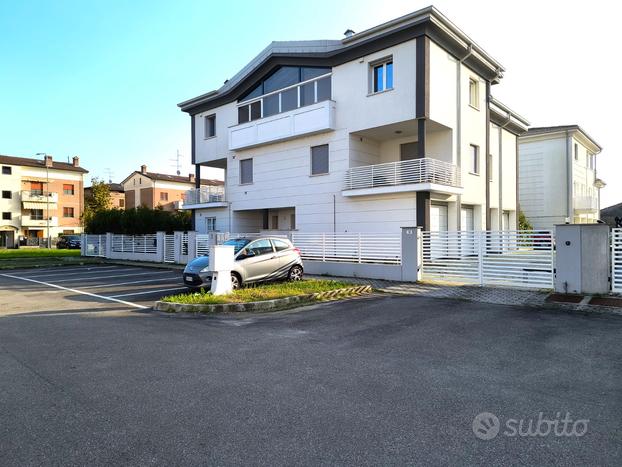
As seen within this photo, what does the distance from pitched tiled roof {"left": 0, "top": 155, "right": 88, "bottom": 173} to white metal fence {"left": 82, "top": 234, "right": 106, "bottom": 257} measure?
3543 cm

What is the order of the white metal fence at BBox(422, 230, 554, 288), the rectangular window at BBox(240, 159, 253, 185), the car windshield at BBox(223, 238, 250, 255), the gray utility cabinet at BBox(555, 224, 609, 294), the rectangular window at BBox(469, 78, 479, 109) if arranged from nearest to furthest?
the gray utility cabinet at BBox(555, 224, 609, 294) → the white metal fence at BBox(422, 230, 554, 288) → the car windshield at BBox(223, 238, 250, 255) → the rectangular window at BBox(469, 78, 479, 109) → the rectangular window at BBox(240, 159, 253, 185)

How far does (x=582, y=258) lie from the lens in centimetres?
1030

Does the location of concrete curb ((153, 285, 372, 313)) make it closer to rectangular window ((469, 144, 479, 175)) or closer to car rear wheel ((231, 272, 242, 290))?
car rear wheel ((231, 272, 242, 290))

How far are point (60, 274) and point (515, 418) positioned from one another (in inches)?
779

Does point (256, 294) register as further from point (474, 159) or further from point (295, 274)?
point (474, 159)

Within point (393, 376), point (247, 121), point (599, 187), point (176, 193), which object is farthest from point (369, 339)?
point (176, 193)

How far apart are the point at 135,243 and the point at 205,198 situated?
17.0 ft

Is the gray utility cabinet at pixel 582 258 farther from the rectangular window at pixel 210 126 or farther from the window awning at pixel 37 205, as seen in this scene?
the window awning at pixel 37 205

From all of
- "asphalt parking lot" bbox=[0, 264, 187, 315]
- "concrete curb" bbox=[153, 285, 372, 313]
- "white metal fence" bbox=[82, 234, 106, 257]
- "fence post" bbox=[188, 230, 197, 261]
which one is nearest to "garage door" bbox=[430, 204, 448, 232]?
"concrete curb" bbox=[153, 285, 372, 313]

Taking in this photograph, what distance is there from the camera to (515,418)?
3711 mm

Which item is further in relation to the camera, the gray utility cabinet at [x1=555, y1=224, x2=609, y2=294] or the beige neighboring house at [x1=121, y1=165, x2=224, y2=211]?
the beige neighboring house at [x1=121, y1=165, x2=224, y2=211]

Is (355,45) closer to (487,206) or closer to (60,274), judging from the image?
(487,206)

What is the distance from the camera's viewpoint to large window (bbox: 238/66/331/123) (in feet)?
71.5

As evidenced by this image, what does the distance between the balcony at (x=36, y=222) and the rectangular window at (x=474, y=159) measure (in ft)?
188
